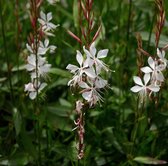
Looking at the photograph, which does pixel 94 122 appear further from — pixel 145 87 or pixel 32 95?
pixel 145 87

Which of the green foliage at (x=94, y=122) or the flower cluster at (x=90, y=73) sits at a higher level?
the flower cluster at (x=90, y=73)

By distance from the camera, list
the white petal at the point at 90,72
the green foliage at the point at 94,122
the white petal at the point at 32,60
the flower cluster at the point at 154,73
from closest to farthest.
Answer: the white petal at the point at 90,72, the flower cluster at the point at 154,73, the white petal at the point at 32,60, the green foliage at the point at 94,122

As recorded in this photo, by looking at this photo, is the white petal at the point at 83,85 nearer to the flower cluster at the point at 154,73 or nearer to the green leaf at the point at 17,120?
the flower cluster at the point at 154,73

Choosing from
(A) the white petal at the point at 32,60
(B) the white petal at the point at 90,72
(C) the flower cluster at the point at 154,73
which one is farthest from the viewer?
(A) the white petal at the point at 32,60

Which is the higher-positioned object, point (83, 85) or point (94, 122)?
point (83, 85)

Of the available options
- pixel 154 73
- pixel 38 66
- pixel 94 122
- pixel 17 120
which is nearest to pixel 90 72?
pixel 154 73

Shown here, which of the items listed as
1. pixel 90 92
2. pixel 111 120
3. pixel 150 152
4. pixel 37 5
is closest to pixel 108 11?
pixel 111 120

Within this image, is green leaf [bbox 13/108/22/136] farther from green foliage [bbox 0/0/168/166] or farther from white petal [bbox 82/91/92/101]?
white petal [bbox 82/91/92/101]

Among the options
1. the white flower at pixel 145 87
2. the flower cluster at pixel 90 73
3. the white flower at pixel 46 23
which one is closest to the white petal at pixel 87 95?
the flower cluster at pixel 90 73

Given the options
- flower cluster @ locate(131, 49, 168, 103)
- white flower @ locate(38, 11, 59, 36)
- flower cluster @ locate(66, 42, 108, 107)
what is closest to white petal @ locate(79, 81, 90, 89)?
flower cluster @ locate(66, 42, 108, 107)
